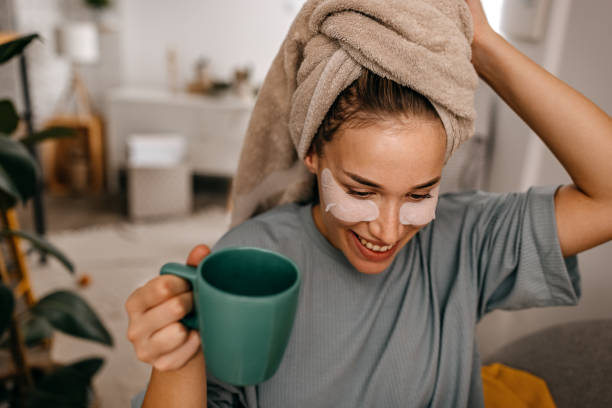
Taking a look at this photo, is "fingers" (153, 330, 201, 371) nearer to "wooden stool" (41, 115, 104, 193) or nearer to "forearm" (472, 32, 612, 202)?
"forearm" (472, 32, 612, 202)

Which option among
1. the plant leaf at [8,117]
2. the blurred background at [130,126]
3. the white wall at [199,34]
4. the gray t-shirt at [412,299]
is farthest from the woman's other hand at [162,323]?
the white wall at [199,34]

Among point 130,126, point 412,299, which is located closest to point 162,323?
point 412,299

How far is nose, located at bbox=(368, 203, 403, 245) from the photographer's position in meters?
0.64

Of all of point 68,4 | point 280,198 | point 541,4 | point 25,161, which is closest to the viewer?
point 280,198

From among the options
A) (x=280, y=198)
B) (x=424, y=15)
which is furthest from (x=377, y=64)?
(x=280, y=198)

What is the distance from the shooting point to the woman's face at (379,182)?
0.61 m

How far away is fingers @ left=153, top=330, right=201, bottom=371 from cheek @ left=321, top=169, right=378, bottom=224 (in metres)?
0.27

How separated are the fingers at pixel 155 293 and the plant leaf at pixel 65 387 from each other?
1.03 m

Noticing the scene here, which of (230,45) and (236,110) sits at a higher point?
(230,45)

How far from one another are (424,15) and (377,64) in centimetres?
8

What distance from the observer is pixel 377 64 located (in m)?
0.59

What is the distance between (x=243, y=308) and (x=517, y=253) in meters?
0.55

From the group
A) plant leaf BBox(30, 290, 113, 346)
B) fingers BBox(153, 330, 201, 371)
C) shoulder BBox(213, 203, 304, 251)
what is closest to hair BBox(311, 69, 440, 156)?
shoulder BBox(213, 203, 304, 251)

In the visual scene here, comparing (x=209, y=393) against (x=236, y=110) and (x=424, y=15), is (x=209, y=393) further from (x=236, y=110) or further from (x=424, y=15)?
(x=236, y=110)
